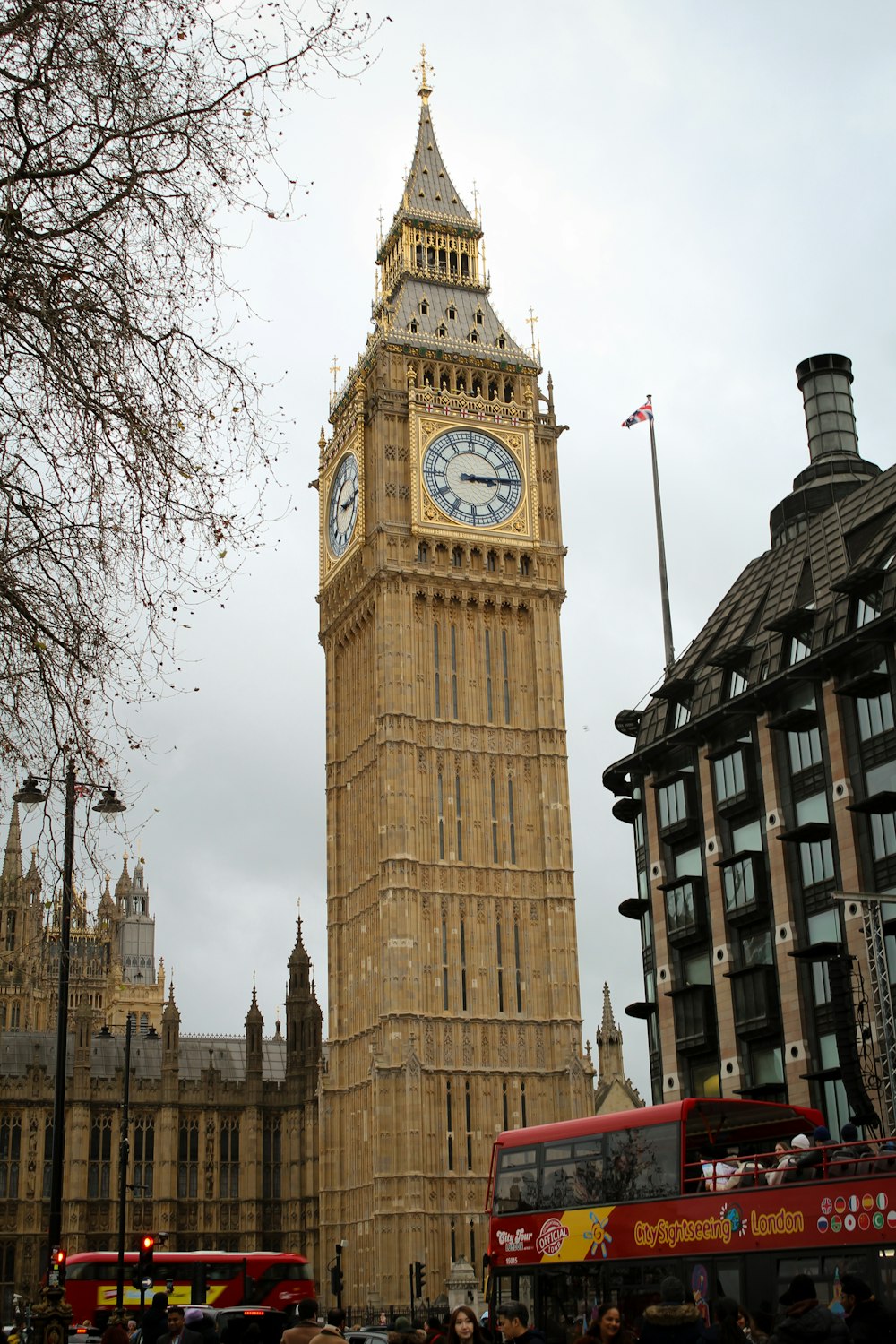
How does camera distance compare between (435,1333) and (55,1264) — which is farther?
(55,1264)

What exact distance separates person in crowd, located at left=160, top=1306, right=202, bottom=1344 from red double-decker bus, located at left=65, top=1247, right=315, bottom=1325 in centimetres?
2579

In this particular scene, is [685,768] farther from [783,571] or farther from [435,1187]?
[435,1187]

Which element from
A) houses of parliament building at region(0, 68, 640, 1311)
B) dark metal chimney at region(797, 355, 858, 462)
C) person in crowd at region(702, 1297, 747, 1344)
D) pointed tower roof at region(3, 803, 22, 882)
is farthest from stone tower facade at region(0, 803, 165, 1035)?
person in crowd at region(702, 1297, 747, 1344)

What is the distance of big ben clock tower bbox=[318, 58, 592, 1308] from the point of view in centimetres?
6775

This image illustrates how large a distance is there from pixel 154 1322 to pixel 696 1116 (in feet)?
25.1

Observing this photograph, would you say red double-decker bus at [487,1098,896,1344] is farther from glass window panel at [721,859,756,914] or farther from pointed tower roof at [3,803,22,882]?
glass window panel at [721,859,756,914]

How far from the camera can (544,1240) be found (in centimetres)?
2323

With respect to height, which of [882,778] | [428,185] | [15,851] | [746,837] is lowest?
[746,837]

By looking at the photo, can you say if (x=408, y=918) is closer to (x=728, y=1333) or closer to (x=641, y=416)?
(x=641, y=416)

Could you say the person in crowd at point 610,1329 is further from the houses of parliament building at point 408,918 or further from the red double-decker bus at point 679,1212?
the houses of parliament building at point 408,918

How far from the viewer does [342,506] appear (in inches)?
3179

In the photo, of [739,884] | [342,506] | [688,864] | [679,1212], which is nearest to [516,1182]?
[679,1212]

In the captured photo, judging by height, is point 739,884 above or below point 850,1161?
above

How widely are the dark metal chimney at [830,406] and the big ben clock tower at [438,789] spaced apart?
2278 cm
